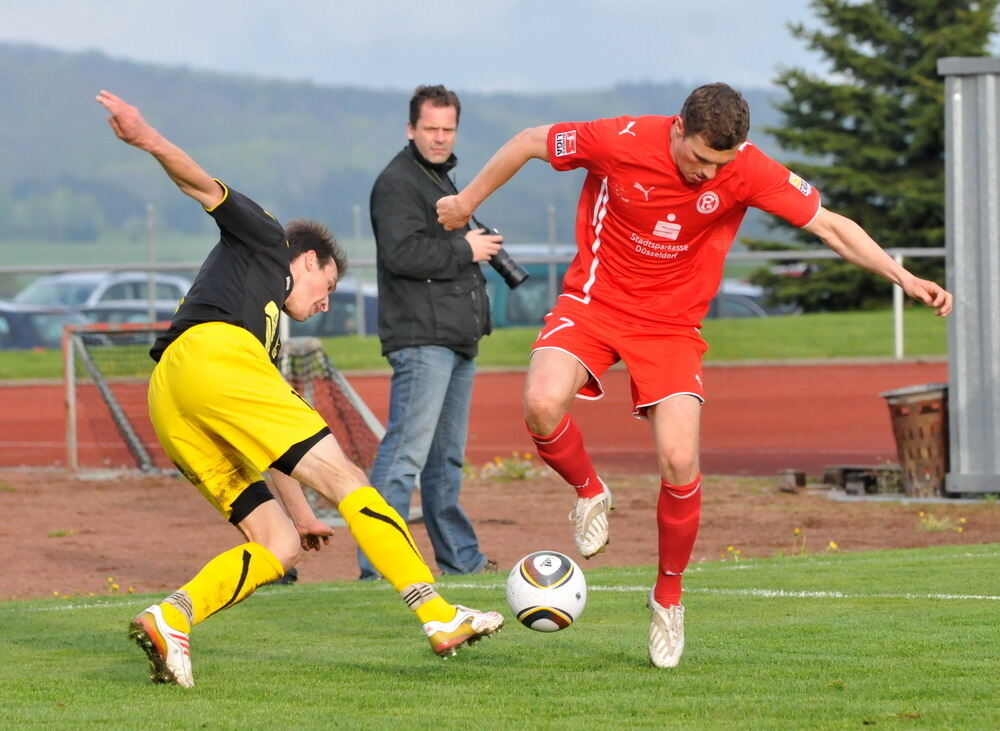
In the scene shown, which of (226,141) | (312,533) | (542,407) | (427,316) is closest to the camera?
(312,533)

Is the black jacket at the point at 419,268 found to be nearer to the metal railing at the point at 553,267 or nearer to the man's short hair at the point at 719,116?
the man's short hair at the point at 719,116

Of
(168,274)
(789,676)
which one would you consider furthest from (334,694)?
(168,274)

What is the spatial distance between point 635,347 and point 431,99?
294cm

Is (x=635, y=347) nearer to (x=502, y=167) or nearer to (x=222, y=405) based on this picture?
(x=502, y=167)

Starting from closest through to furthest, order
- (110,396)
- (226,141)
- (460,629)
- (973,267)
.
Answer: (460,629)
(973,267)
(110,396)
(226,141)

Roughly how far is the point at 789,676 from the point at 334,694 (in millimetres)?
1573

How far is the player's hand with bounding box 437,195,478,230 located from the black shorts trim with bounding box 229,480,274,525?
60.5 inches

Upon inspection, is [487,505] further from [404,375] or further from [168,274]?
[168,274]

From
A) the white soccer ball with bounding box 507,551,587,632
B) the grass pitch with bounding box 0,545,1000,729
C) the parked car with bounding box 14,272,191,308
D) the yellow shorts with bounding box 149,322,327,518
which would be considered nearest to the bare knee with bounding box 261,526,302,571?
the yellow shorts with bounding box 149,322,327,518

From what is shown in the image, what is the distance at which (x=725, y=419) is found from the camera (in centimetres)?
2028

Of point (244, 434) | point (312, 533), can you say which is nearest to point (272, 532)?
point (312, 533)

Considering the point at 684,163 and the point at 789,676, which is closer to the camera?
the point at 789,676

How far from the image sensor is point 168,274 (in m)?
25.2

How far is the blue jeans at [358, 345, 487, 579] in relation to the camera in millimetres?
8781
